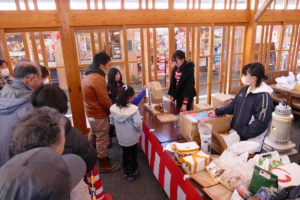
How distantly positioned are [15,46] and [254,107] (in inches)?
140

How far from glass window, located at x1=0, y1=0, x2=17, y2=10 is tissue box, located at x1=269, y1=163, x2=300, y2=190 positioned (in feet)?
12.4

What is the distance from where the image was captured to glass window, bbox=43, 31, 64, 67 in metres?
3.47

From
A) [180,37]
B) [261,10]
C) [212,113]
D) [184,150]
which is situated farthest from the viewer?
[180,37]

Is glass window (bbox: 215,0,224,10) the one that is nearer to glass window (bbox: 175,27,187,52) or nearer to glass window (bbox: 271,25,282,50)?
glass window (bbox: 175,27,187,52)

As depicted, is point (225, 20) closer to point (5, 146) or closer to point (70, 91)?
point (70, 91)

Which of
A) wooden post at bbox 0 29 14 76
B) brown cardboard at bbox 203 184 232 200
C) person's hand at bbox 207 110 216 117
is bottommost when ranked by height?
brown cardboard at bbox 203 184 232 200

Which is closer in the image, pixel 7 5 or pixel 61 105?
pixel 61 105

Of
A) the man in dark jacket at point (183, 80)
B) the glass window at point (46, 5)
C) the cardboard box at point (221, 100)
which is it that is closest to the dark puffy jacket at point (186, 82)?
the man in dark jacket at point (183, 80)

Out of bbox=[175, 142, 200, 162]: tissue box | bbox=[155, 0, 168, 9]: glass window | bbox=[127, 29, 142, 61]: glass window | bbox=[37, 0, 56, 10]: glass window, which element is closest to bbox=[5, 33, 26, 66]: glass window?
bbox=[37, 0, 56, 10]: glass window

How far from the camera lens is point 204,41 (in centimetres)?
454

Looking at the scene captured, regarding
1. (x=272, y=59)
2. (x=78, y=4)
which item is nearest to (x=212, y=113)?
(x=78, y=4)

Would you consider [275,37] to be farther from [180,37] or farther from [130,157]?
[130,157]

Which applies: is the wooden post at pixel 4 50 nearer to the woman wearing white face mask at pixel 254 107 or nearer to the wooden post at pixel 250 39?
the woman wearing white face mask at pixel 254 107

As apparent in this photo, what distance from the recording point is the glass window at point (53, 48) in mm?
3473
